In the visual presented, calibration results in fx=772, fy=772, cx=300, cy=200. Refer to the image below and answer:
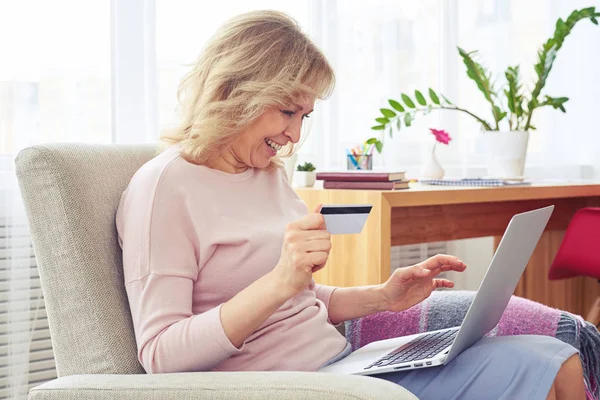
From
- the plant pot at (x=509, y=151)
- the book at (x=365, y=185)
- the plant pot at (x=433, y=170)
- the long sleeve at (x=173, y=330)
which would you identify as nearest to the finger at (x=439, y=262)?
the long sleeve at (x=173, y=330)

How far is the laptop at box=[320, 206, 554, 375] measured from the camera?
110 cm

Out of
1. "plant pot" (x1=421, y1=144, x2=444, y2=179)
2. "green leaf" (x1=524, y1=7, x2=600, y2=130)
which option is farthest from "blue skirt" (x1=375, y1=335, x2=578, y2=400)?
"green leaf" (x1=524, y1=7, x2=600, y2=130)

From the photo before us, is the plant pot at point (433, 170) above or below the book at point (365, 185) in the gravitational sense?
above

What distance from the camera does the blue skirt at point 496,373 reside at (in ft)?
3.64

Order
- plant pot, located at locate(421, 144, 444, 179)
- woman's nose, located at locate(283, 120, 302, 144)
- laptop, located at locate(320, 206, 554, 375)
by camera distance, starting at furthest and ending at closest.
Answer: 1. plant pot, located at locate(421, 144, 444, 179)
2. woman's nose, located at locate(283, 120, 302, 144)
3. laptop, located at locate(320, 206, 554, 375)

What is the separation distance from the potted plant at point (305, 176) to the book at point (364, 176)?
0.14 meters

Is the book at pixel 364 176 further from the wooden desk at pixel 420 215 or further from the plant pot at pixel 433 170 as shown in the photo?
the plant pot at pixel 433 170

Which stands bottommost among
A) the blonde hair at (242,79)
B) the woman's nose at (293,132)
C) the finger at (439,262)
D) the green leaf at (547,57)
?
the finger at (439,262)

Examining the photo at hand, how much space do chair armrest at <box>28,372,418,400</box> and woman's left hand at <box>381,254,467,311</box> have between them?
425 mm

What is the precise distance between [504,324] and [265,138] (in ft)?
1.83

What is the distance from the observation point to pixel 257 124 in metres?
1.19

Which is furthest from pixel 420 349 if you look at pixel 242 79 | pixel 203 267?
pixel 242 79

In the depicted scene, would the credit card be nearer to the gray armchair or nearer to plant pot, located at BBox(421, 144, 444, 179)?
the gray armchair

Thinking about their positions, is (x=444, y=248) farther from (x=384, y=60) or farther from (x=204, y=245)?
(x=204, y=245)
